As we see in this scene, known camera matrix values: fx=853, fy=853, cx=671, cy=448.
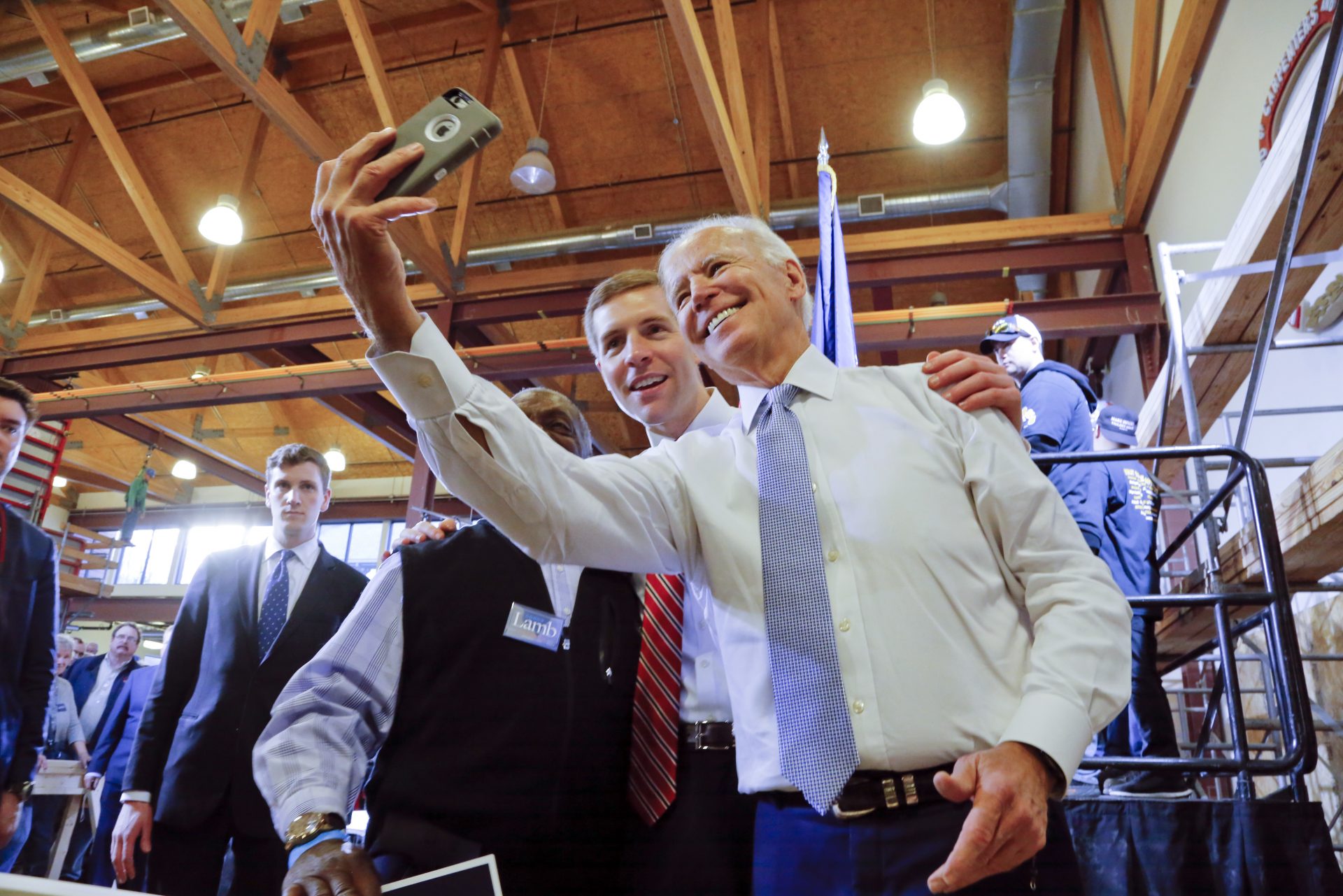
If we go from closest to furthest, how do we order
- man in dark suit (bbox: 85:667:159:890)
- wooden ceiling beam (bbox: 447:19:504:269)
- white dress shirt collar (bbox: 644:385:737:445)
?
white dress shirt collar (bbox: 644:385:737:445) < man in dark suit (bbox: 85:667:159:890) < wooden ceiling beam (bbox: 447:19:504:269)

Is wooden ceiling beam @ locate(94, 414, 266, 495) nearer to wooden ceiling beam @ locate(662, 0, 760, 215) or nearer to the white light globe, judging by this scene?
wooden ceiling beam @ locate(662, 0, 760, 215)

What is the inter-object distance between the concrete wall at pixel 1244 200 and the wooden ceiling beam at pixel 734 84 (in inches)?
116

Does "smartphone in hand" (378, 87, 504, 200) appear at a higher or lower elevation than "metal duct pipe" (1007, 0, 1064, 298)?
lower

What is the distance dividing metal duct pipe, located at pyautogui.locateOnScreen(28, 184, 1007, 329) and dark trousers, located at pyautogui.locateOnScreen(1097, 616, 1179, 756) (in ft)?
18.5

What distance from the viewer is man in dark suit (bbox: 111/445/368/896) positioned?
2381mm

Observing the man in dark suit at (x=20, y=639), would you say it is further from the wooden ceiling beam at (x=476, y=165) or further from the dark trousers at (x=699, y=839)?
the wooden ceiling beam at (x=476, y=165)

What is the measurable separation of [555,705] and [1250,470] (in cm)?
199

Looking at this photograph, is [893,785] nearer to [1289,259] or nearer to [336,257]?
[336,257]

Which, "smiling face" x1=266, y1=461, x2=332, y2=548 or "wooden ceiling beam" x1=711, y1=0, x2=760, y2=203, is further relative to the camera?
"wooden ceiling beam" x1=711, y1=0, x2=760, y2=203

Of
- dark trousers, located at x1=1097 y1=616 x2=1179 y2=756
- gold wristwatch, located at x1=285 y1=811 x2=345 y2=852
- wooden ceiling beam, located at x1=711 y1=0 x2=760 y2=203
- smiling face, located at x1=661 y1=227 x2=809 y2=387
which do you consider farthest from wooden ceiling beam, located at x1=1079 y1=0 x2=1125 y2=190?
gold wristwatch, located at x1=285 y1=811 x2=345 y2=852

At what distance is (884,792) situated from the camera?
1004 mm

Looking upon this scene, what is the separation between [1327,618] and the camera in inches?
160

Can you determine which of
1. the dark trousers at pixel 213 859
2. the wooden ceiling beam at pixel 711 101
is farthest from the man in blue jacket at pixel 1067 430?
the wooden ceiling beam at pixel 711 101

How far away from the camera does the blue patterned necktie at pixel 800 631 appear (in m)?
1.02
